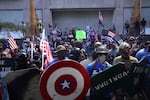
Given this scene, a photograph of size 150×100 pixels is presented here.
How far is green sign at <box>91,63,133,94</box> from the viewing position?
508 centimetres

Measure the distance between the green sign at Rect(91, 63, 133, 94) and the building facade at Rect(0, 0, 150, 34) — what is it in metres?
41.0

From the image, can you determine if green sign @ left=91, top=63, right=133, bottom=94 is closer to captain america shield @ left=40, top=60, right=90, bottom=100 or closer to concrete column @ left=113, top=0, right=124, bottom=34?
captain america shield @ left=40, top=60, right=90, bottom=100

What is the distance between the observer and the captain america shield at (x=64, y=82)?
5.01 metres

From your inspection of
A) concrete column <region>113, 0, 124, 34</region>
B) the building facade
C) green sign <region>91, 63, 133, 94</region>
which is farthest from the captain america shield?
the building facade

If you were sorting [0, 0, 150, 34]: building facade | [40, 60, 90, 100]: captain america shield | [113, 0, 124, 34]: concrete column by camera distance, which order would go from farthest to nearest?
[0, 0, 150, 34]: building facade < [113, 0, 124, 34]: concrete column < [40, 60, 90, 100]: captain america shield

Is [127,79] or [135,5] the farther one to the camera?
[135,5]

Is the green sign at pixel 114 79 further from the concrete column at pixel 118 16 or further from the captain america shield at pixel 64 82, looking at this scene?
the concrete column at pixel 118 16

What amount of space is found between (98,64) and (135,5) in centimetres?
3743

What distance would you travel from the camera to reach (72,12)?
161ft

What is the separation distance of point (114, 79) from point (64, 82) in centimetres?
57

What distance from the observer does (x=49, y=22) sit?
47.0 meters

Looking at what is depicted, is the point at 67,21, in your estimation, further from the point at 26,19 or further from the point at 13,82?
the point at 13,82

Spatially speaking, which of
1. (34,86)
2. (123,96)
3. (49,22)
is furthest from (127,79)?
(49,22)

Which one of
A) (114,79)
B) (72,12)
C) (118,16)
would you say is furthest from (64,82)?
(72,12)
